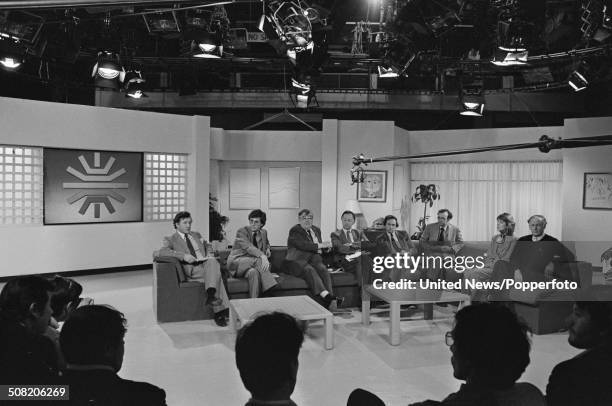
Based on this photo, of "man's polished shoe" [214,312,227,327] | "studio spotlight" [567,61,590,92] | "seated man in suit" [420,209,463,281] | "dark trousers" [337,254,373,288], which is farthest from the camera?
"studio spotlight" [567,61,590,92]

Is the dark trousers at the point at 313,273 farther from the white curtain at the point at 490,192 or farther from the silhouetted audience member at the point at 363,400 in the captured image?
the white curtain at the point at 490,192

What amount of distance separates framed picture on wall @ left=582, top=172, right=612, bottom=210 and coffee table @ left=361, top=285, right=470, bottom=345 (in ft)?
14.1

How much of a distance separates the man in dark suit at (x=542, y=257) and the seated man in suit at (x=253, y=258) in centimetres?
264

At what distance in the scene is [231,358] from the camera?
4.22 metres

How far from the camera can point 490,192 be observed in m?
9.77

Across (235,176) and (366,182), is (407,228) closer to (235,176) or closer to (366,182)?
(366,182)

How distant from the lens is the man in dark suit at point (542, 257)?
521cm

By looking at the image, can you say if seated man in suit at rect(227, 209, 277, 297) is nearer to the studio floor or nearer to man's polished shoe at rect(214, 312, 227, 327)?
man's polished shoe at rect(214, 312, 227, 327)

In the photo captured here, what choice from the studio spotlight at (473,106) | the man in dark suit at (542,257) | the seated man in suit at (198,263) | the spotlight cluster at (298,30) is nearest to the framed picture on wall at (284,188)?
the studio spotlight at (473,106)

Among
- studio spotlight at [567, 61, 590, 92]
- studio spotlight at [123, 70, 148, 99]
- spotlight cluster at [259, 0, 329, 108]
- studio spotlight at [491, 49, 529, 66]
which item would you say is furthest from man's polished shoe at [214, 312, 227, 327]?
studio spotlight at [567, 61, 590, 92]

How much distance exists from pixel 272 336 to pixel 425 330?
13.3 feet

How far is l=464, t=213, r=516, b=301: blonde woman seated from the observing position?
5.65 meters

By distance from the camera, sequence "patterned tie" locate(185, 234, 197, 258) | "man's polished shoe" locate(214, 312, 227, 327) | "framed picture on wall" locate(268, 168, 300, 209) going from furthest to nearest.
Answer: "framed picture on wall" locate(268, 168, 300, 209) → "patterned tie" locate(185, 234, 197, 258) → "man's polished shoe" locate(214, 312, 227, 327)

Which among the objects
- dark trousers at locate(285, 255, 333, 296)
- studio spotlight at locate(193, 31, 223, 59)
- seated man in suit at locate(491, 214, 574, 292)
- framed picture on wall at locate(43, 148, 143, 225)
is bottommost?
dark trousers at locate(285, 255, 333, 296)
